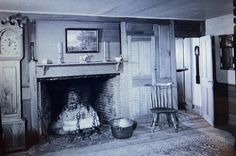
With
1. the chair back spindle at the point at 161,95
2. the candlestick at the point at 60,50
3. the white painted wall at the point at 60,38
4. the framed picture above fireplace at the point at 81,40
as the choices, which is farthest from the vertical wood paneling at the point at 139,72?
the candlestick at the point at 60,50

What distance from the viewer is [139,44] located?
566 centimetres

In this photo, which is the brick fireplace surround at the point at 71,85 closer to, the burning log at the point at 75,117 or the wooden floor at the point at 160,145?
the burning log at the point at 75,117

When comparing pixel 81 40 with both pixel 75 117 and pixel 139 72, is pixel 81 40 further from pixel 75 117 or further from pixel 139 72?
pixel 75 117

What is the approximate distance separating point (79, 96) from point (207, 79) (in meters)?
2.67

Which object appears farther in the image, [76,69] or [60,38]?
[76,69]

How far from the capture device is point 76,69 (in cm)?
515

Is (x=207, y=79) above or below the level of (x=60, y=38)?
below

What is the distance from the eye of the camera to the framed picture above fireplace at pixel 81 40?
5.08 m

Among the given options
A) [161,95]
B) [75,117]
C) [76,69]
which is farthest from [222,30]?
[75,117]

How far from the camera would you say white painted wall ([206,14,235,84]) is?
5602 millimetres

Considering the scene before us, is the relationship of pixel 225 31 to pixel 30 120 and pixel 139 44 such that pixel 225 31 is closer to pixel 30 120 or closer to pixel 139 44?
pixel 139 44

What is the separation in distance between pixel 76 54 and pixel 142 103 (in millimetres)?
1703

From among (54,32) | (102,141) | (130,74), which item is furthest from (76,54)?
(102,141)

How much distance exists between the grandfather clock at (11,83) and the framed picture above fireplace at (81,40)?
2.91 feet
